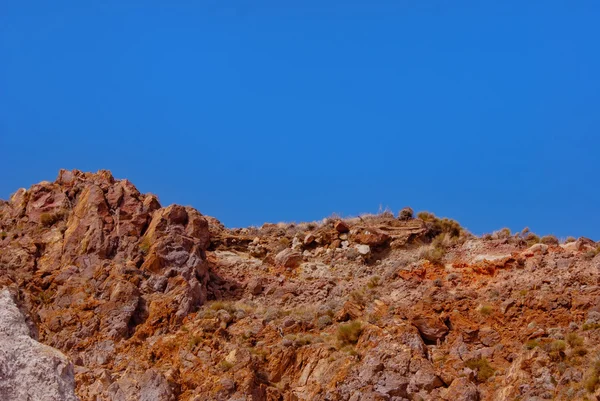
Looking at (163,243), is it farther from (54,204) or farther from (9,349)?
(9,349)

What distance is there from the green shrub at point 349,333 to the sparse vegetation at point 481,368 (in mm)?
3182

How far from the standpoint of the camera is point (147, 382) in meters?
18.8

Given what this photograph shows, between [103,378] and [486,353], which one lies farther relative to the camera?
[486,353]

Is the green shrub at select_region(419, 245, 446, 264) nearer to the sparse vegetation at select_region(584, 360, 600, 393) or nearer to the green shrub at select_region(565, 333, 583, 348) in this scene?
the green shrub at select_region(565, 333, 583, 348)

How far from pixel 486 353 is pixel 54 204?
16438 millimetres

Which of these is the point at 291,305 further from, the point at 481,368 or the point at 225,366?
the point at 481,368

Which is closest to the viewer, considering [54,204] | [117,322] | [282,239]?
[117,322]

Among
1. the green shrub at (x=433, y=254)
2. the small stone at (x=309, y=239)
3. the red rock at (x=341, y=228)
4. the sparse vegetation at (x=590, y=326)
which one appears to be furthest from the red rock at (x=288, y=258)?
the sparse vegetation at (x=590, y=326)

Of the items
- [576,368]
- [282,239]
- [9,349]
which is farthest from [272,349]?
[9,349]

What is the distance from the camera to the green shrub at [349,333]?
2125 centimetres

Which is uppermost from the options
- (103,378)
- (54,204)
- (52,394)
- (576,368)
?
(54,204)

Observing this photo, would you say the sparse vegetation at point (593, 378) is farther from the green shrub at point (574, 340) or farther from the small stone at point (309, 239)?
Result: the small stone at point (309, 239)

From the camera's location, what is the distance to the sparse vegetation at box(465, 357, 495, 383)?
19172 mm

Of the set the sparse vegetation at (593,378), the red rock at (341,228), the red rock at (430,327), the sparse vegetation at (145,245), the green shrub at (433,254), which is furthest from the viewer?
the red rock at (341,228)
